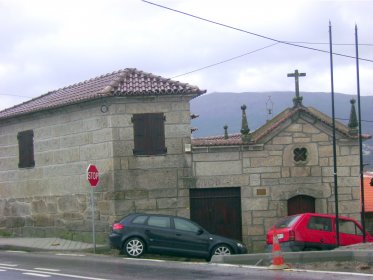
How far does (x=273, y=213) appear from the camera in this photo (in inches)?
869

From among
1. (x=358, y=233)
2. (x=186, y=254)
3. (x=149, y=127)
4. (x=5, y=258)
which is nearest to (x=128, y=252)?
(x=186, y=254)

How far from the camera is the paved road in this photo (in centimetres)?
1230

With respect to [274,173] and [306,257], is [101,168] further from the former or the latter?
[306,257]

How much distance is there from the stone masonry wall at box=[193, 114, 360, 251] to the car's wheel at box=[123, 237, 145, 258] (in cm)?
449

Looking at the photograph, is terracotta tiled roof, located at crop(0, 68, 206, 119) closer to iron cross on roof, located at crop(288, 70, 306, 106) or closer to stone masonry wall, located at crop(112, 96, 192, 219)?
stone masonry wall, located at crop(112, 96, 192, 219)

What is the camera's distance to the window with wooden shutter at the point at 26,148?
2452cm

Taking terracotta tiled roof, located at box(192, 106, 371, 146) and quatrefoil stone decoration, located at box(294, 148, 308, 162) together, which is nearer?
terracotta tiled roof, located at box(192, 106, 371, 146)

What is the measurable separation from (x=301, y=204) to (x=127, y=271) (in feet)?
33.8

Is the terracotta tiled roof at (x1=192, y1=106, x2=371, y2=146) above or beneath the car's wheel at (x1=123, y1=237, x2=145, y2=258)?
above

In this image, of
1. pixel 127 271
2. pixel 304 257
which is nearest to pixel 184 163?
pixel 304 257

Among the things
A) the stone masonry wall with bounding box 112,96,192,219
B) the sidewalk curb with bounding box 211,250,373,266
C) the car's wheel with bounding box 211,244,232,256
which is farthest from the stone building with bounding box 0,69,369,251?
the sidewalk curb with bounding box 211,250,373,266

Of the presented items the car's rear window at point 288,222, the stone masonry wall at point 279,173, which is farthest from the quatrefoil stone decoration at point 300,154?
the car's rear window at point 288,222

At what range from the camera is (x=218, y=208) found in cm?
2209

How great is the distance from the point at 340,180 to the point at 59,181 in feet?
33.4
